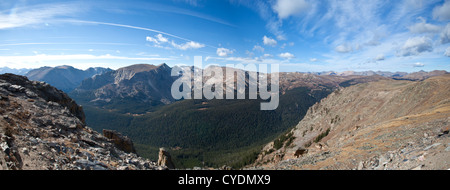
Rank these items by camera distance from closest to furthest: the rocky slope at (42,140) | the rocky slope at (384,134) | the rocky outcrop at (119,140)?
1. the rocky slope at (42,140)
2. the rocky slope at (384,134)
3. the rocky outcrop at (119,140)

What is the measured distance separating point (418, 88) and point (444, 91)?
1002 centimetres

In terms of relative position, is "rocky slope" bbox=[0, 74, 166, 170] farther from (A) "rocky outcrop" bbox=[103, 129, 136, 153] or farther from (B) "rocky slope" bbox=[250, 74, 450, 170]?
(B) "rocky slope" bbox=[250, 74, 450, 170]

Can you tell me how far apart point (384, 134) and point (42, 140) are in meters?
41.0

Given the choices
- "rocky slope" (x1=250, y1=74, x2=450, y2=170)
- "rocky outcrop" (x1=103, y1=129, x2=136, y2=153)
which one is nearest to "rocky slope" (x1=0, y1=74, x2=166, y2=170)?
"rocky outcrop" (x1=103, y1=129, x2=136, y2=153)

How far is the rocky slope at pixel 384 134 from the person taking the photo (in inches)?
589

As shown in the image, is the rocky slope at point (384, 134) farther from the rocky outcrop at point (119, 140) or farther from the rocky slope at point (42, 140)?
the rocky outcrop at point (119, 140)

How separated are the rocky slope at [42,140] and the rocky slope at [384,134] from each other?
2146 cm

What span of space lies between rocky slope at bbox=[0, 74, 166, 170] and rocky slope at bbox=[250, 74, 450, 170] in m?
21.5

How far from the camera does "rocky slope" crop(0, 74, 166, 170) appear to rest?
1032 cm

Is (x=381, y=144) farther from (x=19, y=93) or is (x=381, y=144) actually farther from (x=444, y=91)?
(x=19, y=93)

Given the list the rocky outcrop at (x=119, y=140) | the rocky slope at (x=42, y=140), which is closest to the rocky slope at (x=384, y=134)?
the rocky slope at (x=42, y=140)

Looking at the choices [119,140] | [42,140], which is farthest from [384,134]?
[119,140]
